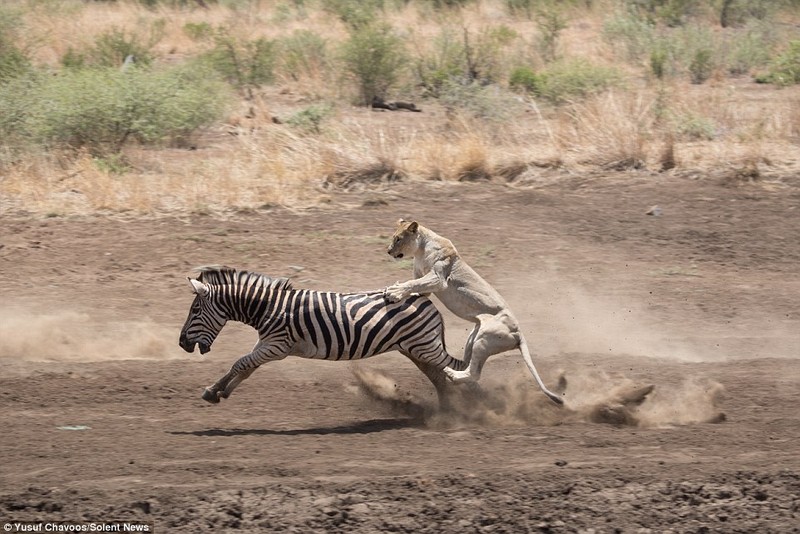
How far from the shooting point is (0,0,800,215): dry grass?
14977 millimetres

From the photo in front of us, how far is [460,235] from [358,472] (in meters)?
6.93

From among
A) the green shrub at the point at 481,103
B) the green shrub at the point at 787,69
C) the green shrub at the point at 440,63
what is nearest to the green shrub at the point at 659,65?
the green shrub at the point at 787,69

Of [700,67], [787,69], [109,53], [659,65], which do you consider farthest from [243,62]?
[787,69]

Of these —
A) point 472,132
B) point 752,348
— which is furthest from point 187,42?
point 752,348

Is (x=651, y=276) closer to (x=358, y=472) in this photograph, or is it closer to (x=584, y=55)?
(x=358, y=472)

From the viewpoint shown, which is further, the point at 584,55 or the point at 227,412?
the point at 584,55

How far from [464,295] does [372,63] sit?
13.0 meters

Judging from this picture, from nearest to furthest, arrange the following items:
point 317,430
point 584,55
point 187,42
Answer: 1. point 317,430
2. point 584,55
3. point 187,42

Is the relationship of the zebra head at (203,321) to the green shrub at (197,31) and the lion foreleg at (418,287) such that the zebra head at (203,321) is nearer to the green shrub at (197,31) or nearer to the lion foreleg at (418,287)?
the lion foreleg at (418,287)

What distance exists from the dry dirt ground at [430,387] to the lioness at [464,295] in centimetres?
47

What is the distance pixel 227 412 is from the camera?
9.09 m

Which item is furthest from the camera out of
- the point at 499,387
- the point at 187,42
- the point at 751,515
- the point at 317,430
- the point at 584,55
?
the point at 187,42

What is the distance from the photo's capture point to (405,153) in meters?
16.1

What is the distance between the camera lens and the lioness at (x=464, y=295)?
8898mm
